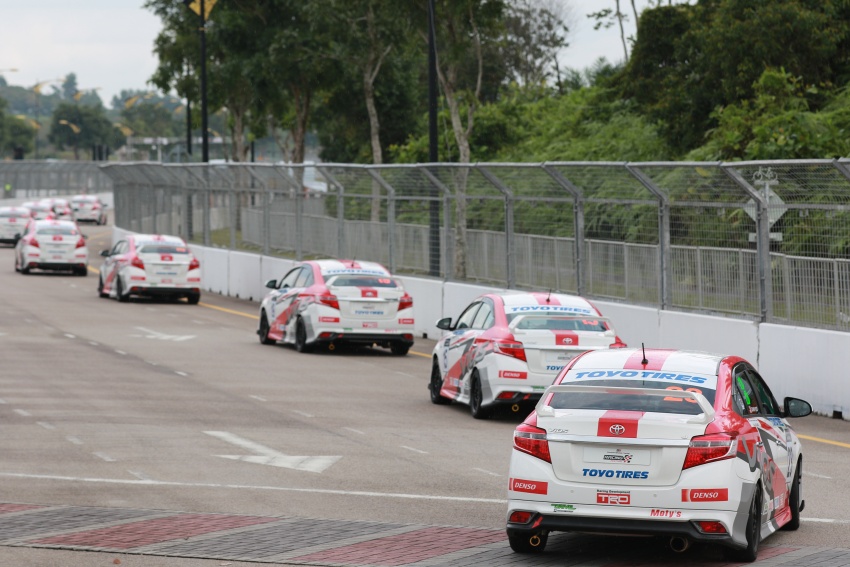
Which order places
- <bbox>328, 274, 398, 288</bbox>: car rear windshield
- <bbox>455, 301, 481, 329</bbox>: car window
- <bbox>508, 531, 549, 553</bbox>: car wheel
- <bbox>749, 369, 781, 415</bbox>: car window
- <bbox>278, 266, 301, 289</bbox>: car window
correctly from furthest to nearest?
1. <bbox>278, 266, 301, 289</bbox>: car window
2. <bbox>328, 274, 398, 288</bbox>: car rear windshield
3. <bbox>455, 301, 481, 329</bbox>: car window
4. <bbox>749, 369, 781, 415</bbox>: car window
5. <bbox>508, 531, 549, 553</bbox>: car wheel

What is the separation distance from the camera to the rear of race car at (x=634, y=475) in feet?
29.8

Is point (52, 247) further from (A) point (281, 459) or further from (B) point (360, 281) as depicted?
(A) point (281, 459)

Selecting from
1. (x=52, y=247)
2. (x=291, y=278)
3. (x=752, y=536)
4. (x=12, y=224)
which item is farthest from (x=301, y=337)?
(x=12, y=224)

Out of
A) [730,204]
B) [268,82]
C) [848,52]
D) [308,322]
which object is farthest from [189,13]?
[730,204]

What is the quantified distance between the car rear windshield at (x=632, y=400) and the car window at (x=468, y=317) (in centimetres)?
886

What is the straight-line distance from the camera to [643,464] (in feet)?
30.0

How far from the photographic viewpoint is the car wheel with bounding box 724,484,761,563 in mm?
9438

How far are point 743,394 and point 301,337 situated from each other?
15.9 m

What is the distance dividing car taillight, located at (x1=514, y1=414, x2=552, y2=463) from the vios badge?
0.38 m

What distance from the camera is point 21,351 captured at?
2473 cm

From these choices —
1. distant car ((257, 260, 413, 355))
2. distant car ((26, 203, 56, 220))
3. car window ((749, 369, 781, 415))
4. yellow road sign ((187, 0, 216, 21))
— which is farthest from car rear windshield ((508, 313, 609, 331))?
distant car ((26, 203, 56, 220))

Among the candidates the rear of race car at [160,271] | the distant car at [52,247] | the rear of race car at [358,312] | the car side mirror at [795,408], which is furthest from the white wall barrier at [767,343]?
the distant car at [52,247]

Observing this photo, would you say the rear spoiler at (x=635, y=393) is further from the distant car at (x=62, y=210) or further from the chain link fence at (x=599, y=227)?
the distant car at (x=62, y=210)

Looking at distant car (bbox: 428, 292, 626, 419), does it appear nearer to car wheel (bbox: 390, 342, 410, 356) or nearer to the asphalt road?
the asphalt road
